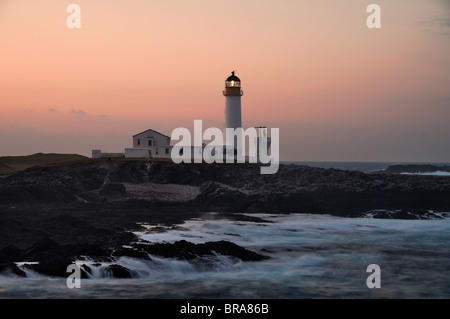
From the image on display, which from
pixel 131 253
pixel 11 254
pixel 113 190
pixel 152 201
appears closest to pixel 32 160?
pixel 113 190

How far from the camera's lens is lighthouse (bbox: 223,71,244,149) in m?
51.6

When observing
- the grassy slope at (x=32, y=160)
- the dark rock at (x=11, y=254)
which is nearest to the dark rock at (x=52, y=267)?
the dark rock at (x=11, y=254)

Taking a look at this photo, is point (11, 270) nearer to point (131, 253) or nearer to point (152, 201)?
point (131, 253)

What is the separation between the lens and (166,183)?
138ft

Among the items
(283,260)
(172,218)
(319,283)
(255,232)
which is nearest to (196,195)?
(172,218)

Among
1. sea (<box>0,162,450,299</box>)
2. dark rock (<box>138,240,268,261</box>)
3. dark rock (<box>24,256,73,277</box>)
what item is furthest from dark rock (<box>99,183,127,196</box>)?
dark rock (<box>24,256,73,277</box>)

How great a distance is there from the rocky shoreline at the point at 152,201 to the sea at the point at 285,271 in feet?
1.95

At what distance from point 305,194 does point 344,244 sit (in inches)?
504

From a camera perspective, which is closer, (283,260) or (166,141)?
(283,260)

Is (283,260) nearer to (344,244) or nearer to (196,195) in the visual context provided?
(344,244)

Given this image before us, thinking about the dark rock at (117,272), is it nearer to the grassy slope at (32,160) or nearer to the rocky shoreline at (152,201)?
the rocky shoreline at (152,201)

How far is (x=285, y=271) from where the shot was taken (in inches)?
738

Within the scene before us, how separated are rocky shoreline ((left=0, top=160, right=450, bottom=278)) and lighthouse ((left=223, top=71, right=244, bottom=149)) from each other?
7194mm
